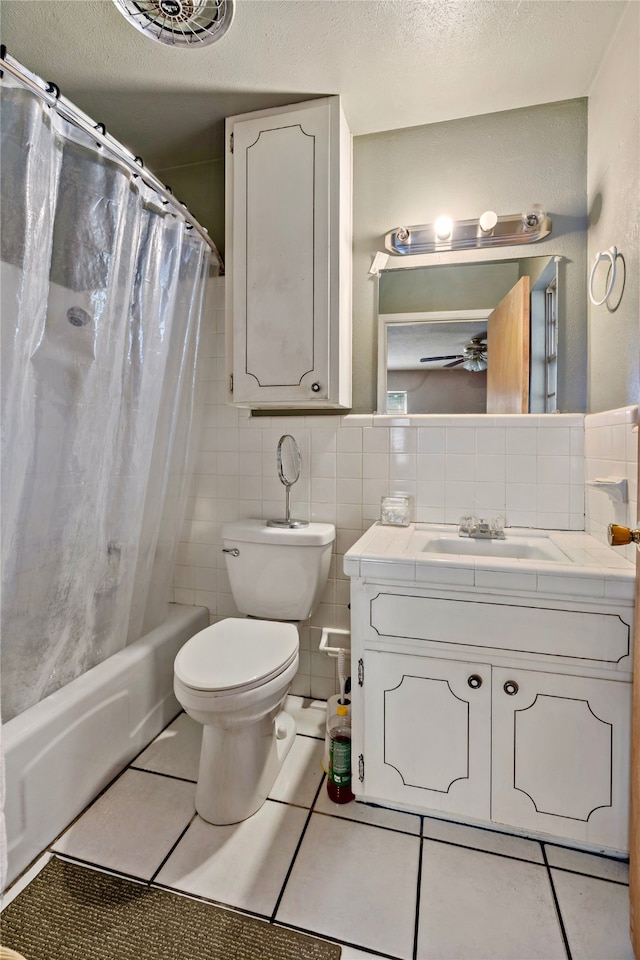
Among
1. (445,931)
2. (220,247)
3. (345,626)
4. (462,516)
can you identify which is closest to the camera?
(445,931)

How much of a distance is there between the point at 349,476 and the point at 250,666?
2.65 feet

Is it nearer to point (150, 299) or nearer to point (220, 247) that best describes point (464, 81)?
point (220, 247)

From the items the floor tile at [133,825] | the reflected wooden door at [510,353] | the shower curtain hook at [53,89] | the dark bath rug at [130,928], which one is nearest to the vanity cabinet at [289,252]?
the reflected wooden door at [510,353]

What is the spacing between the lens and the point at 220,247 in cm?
197

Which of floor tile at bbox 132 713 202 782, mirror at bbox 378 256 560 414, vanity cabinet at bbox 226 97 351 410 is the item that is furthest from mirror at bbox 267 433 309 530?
floor tile at bbox 132 713 202 782

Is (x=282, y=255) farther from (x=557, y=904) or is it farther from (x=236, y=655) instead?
(x=557, y=904)

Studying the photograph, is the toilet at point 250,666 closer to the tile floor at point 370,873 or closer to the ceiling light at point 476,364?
the tile floor at point 370,873

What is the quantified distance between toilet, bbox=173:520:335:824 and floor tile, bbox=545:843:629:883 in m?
0.81

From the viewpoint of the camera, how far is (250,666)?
1.30 metres

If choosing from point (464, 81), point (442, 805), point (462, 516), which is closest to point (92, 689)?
point (442, 805)

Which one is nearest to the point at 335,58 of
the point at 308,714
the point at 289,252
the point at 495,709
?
the point at 289,252

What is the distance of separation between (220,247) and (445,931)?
2339 millimetres

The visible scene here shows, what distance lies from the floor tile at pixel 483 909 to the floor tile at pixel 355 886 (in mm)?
46

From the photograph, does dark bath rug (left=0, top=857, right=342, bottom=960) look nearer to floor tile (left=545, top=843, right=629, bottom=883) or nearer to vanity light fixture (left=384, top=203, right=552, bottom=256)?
floor tile (left=545, top=843, right=629, bottom=883)
